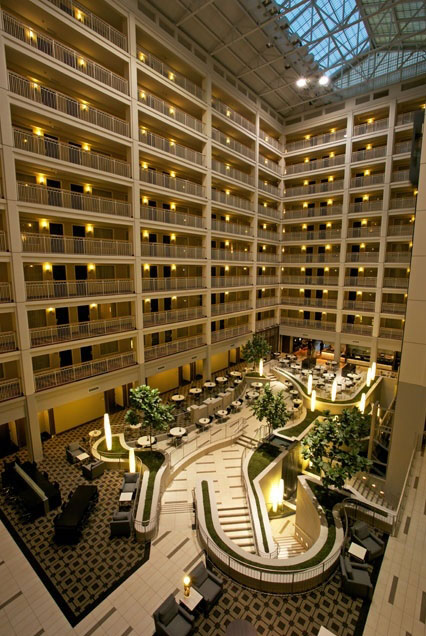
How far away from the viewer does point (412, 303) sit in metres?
12.1

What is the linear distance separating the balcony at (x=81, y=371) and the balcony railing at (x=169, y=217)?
347 inches

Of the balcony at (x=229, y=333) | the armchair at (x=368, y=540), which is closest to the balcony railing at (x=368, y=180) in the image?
the balcony at (x=229, y=333)

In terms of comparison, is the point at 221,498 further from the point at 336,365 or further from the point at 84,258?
the point at 336,365

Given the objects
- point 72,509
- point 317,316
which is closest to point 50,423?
point 72,509

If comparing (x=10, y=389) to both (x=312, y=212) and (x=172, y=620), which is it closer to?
(x=172, y=620)

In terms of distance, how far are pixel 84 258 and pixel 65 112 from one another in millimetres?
6936

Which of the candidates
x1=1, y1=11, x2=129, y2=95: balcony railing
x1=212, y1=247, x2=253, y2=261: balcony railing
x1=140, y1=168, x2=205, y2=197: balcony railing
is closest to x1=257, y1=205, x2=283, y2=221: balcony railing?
x1=212, y1=247, x2=253, y2=261: balcony railing

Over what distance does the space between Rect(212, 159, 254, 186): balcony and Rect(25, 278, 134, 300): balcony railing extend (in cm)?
1221

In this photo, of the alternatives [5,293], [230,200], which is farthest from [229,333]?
[5,293]

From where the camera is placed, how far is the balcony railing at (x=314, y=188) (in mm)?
29578

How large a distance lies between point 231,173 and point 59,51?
14.4 m

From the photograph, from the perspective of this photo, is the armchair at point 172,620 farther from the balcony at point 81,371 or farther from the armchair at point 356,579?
the balcony at point 81,371

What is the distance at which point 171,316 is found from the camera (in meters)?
22.0

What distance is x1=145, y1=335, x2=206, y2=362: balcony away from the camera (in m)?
20.5
